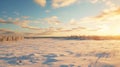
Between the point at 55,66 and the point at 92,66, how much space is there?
1.49 meters

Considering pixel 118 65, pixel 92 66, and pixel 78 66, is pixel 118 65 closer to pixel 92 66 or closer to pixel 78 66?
pixel 92 66

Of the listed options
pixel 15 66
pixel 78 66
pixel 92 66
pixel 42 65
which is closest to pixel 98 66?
pixel 92 66

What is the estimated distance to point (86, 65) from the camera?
6.06 meters

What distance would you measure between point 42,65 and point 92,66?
2.09m

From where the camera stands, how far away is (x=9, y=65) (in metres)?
6.46

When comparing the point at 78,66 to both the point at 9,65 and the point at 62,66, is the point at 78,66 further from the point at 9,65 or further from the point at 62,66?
the point at 9,65

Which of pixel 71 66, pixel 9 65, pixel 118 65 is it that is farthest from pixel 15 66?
pixel 118 65

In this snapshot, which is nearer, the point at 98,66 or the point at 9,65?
the point at 98,66

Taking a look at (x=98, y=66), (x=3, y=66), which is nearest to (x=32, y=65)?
(x=3, y=66)

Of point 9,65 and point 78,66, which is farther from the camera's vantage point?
point 9,65

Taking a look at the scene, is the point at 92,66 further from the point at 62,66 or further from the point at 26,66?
the point at 26,66

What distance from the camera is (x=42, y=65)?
6.35 meters

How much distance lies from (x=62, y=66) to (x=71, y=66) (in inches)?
14.5

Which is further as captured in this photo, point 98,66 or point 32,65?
point 32,65
